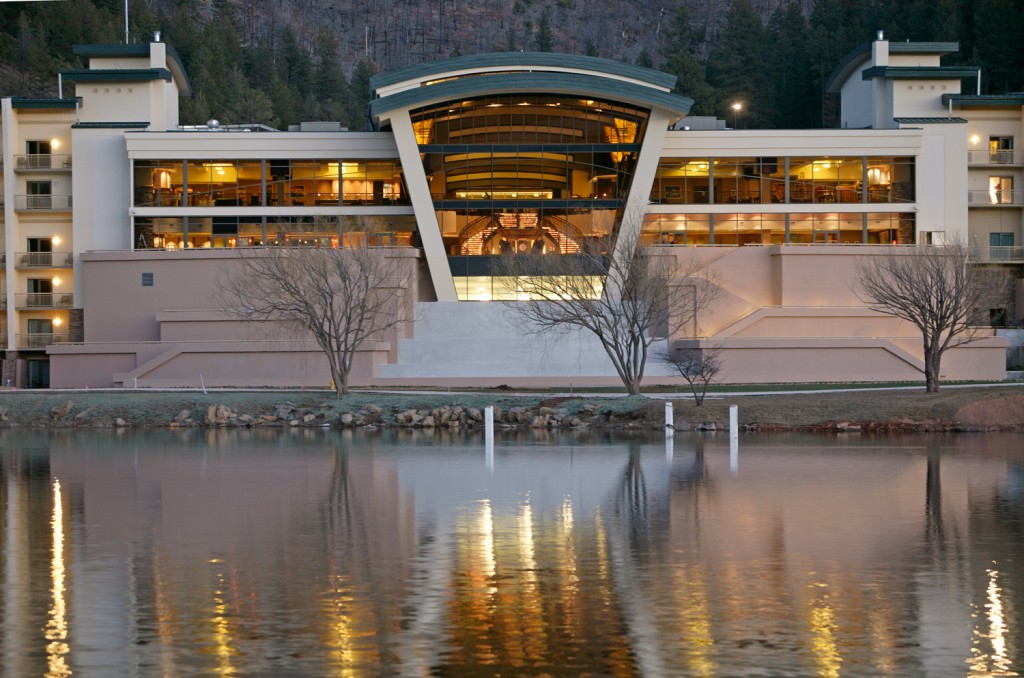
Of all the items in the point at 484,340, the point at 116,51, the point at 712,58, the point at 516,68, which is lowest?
the point at 484,340

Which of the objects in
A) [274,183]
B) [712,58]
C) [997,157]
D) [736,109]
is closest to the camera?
[274,183]

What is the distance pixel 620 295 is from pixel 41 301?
37191 mm

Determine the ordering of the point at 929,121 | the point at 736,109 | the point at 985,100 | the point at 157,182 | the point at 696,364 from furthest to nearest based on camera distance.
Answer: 1. the point at 736,109
2. the point at 985,100
3. the point at 929,121
4. the point at 157,182
5. the point at 696,364

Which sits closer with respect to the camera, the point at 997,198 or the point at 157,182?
the point at 157,182

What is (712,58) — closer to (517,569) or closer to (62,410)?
(62,410)

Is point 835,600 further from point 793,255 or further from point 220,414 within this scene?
point 793,255

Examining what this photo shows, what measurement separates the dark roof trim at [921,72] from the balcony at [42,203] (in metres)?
49.2

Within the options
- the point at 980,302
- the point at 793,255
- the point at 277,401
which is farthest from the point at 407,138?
the point at 980,302

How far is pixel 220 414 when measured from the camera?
4666 centimetres

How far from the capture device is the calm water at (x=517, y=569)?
40.4ft

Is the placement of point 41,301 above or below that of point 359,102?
below

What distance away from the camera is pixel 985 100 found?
78875 mm

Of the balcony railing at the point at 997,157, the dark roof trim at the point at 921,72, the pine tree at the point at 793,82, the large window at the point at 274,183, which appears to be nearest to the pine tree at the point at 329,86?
the pine tree at the point at 793,82

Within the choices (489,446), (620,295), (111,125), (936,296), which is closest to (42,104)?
(111,125)
